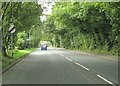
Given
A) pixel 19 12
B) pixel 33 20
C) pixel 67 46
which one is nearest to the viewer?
pixel 19 12

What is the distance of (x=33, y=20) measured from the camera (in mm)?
44094

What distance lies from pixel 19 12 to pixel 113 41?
13.2 metres

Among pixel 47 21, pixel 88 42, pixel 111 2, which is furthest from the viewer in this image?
pixel 47 21

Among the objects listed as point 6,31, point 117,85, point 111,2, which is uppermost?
point 111,2

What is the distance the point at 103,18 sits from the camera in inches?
1818

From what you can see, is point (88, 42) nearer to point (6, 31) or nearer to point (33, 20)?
point (33, 20)

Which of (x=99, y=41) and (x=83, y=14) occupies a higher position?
(x=83, y=14)

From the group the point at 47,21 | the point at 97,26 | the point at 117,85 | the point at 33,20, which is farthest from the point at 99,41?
the point at 47,21

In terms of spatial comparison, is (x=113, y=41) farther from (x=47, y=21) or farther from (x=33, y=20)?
(x=47, y=21)

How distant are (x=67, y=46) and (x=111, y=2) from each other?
2390 inches

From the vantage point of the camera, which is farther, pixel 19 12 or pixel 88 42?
pixel 88 42

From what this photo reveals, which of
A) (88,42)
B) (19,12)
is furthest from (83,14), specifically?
(88,42)

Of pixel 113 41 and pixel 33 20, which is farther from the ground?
pixel 33 20

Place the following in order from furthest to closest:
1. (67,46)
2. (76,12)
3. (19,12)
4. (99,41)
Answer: (67,46) → (99,41) → (76,12) → (19,12)
